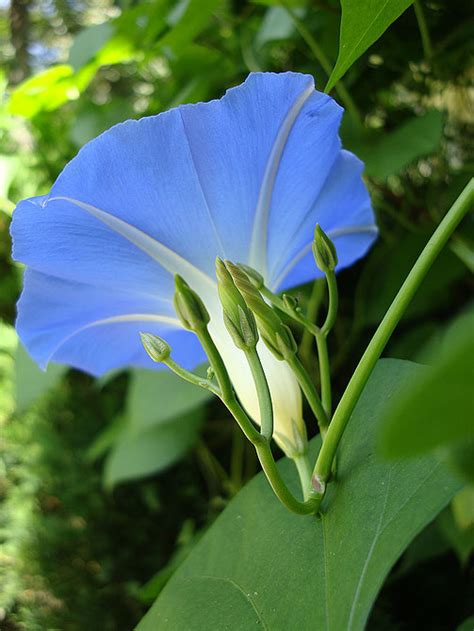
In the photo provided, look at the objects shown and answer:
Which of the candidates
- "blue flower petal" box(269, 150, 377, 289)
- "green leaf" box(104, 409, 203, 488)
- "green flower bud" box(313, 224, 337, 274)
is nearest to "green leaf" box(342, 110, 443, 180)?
"blue flower petal" box(269, 150, 377, 289)

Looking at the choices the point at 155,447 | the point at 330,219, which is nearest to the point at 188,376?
the point at 330,219

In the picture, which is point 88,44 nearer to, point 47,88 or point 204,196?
point 47,88

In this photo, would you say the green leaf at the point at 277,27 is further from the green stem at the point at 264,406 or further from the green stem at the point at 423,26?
the green stem at the point at 264,406

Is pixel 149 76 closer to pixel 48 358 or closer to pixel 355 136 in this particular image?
pixel 355 136

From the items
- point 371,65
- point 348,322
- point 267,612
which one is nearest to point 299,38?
point 371,65

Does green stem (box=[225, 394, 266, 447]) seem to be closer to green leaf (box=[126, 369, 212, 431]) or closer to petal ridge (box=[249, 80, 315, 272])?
petal ridge (box=[249, 80, 315, 272])

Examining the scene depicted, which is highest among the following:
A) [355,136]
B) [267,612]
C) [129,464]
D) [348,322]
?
[355,136]

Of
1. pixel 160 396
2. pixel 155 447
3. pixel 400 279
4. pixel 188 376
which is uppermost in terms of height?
pixel 188 376

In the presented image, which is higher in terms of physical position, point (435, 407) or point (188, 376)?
point (435, 407)
